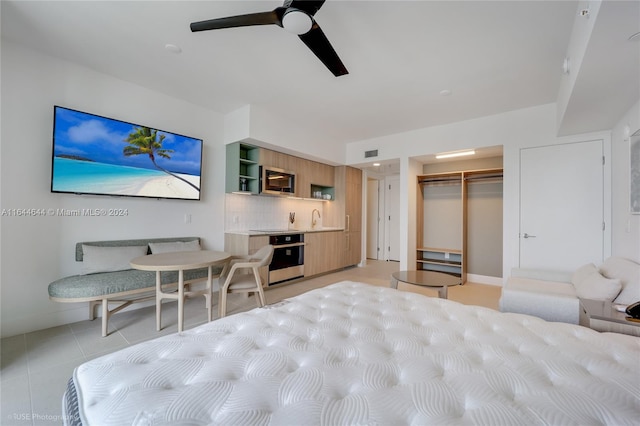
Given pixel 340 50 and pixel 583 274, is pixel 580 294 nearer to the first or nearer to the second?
pixel 583 274

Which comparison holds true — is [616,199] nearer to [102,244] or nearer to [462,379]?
[462,379]

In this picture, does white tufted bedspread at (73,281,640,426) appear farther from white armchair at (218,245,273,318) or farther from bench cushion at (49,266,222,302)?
bench cushion at (49,266,222,302)

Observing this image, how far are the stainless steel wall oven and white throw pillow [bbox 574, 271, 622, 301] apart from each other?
3549mm

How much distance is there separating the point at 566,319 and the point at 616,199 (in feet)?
6.38

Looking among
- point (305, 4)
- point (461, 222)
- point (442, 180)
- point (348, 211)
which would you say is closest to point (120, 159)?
point (305, 4)

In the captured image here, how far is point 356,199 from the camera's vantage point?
6.16 meters

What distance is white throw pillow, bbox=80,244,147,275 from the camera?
8.95ft

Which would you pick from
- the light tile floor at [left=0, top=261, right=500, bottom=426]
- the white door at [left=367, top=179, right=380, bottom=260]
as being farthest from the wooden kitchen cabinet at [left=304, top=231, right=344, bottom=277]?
the white door at [left=367, top=179, right=380, bottom=260]

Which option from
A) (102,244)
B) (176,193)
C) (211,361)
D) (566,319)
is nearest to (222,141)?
(176,193)

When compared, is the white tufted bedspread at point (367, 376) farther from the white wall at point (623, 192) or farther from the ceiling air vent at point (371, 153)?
the ceiling air vent at point (371, 153)

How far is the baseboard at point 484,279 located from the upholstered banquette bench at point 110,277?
460 cm

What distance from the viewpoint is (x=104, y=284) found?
2471mm

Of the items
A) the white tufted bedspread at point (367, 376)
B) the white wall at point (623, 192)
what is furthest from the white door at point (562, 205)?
the white tufted bedspread at point (367, 376)

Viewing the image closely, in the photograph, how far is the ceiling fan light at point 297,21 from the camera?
1636mm
